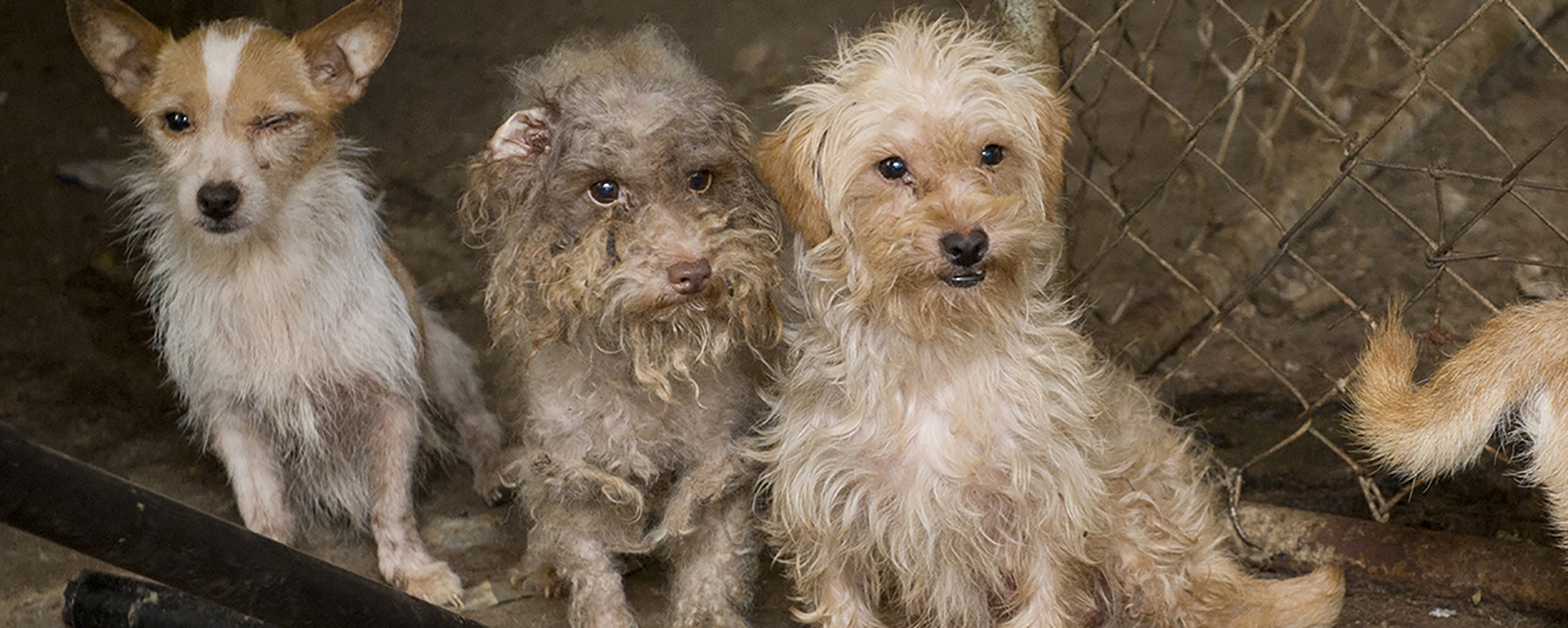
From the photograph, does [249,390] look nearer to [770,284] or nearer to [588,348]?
[588,348]

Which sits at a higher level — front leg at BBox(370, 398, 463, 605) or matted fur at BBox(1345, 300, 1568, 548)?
matted fur at BBox(1345, 300, 1568, 548)

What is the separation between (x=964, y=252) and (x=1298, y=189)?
2.67 metres

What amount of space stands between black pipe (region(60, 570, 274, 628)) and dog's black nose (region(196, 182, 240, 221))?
0.85 meters

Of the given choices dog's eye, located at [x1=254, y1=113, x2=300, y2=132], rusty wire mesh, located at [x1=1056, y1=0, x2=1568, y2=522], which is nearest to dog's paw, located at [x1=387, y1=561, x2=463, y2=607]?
dog's eye, located at [x1=254, y1=113, x2=300, y2=132]

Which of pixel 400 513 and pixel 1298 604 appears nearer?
pixel 1298 604

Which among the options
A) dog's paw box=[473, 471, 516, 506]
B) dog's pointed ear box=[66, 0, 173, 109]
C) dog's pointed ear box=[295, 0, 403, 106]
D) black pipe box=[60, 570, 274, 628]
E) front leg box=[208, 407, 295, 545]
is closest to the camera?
black pipe box=[60, 570, 274, 628]

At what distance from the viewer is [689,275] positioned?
2.75 m

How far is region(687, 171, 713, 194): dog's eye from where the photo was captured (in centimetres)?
288

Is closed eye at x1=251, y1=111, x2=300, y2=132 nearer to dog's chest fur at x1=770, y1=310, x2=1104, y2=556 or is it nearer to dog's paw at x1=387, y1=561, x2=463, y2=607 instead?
dog's paw at x1=387, y1=561, x2=463, y2=607

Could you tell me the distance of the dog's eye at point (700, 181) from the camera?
2885mm

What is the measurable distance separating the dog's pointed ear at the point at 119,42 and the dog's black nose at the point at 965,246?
1887 mm

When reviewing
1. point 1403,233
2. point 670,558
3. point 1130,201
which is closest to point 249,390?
point 670,558

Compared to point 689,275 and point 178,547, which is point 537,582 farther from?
point 178,547

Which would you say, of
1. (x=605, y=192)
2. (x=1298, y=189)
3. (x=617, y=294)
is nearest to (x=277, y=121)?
(x=605, y=192)
